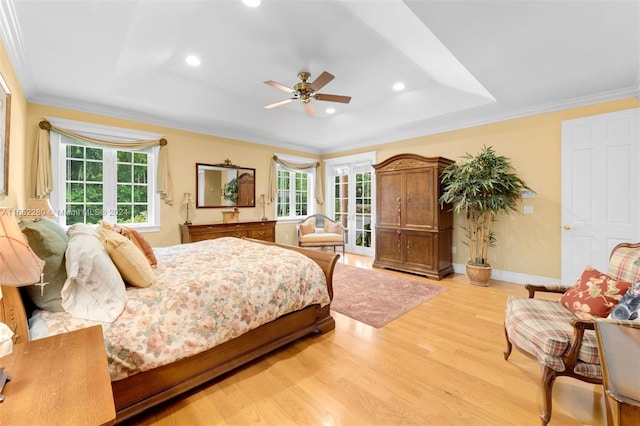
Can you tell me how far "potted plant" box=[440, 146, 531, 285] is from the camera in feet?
12.5

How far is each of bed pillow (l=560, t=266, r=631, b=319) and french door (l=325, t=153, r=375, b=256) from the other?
4.20 meters

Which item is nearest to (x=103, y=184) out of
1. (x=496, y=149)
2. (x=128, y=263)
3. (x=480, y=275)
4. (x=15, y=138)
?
(x=15, y=138)

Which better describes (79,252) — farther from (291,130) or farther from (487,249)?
(487,249)

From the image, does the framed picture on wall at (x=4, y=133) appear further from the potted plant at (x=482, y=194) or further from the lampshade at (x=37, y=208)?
the potted plant at (x=482, y=194)

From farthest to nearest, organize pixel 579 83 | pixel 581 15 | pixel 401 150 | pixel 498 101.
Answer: pixel 401 150, pixel 498 101, pixel 579 83, pixel 581 15

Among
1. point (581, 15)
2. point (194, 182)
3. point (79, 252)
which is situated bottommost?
point (79, 252)

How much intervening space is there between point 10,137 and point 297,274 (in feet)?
9.64

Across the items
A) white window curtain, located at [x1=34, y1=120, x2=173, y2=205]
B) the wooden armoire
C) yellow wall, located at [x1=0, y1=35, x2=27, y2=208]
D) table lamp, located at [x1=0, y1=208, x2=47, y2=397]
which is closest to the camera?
table lamp, located at [x1=0, y1=208, x2=47, y2=397]

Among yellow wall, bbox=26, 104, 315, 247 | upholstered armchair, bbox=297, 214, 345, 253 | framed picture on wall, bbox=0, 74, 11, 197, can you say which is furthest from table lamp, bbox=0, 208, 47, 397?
upholstered armchair, bbox=297, 214, 345, 253

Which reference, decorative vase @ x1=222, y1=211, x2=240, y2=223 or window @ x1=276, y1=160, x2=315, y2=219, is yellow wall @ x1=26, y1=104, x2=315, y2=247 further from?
window @ x1=276, y1=160, x2=315, y2=219

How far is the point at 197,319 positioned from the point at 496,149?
474cm

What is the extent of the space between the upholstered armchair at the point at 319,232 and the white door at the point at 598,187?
3.68 meters

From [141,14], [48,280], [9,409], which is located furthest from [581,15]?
[48,280]

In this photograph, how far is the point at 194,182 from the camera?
480 cm
